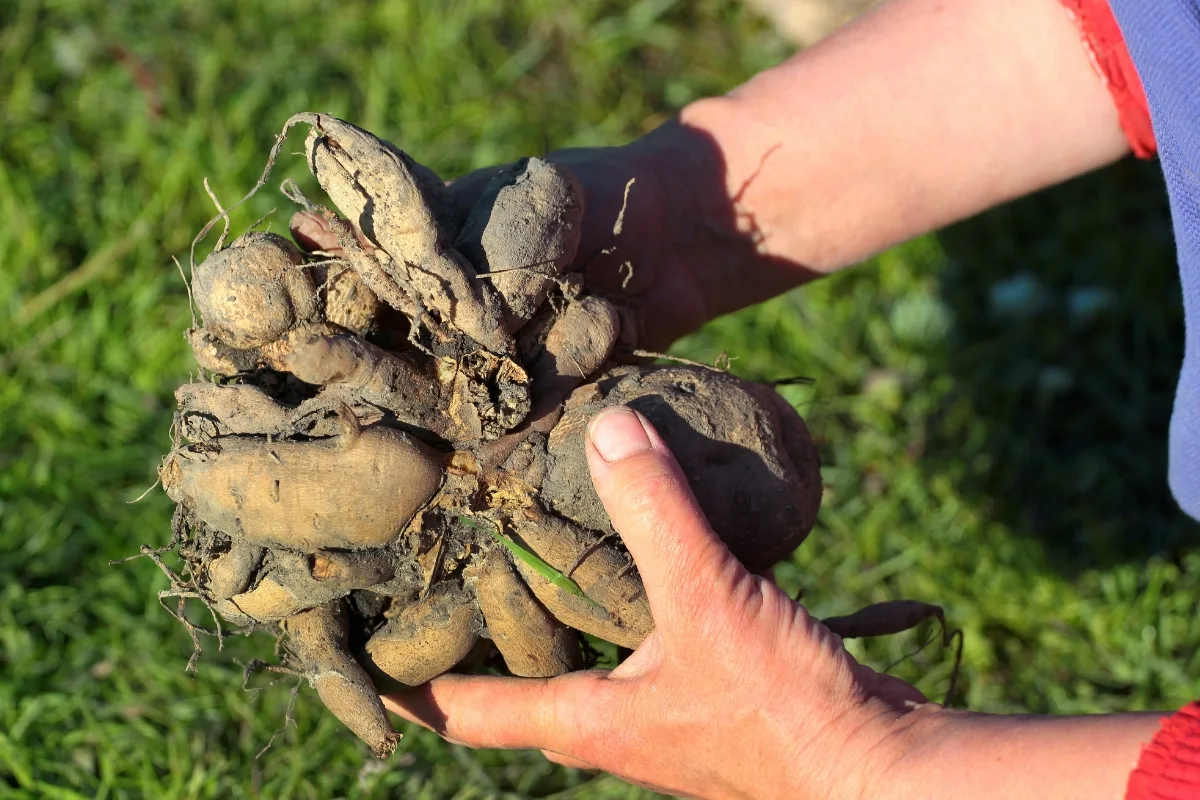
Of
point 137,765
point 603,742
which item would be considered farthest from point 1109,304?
point 137,765

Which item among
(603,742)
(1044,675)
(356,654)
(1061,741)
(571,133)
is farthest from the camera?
(571,133)

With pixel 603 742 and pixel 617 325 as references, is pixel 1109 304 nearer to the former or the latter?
pixel 617 325

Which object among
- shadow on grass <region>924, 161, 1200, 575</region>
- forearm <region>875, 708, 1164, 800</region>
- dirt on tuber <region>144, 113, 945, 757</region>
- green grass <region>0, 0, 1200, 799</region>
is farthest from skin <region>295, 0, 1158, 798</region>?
shadow on grass <region>924, 161, 1200, 575</region>

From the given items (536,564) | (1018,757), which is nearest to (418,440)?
(536,564)

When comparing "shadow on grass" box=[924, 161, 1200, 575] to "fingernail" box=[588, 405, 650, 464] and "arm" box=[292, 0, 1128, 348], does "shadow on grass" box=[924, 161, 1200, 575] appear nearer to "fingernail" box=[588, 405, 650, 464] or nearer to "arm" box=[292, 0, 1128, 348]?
"arm" box=[292, 0, 1128, 348]

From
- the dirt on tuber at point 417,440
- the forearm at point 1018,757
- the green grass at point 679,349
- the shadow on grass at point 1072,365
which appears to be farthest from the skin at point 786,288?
the shadow on grass at point 1072,365

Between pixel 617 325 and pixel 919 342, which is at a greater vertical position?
pixel 617 325
